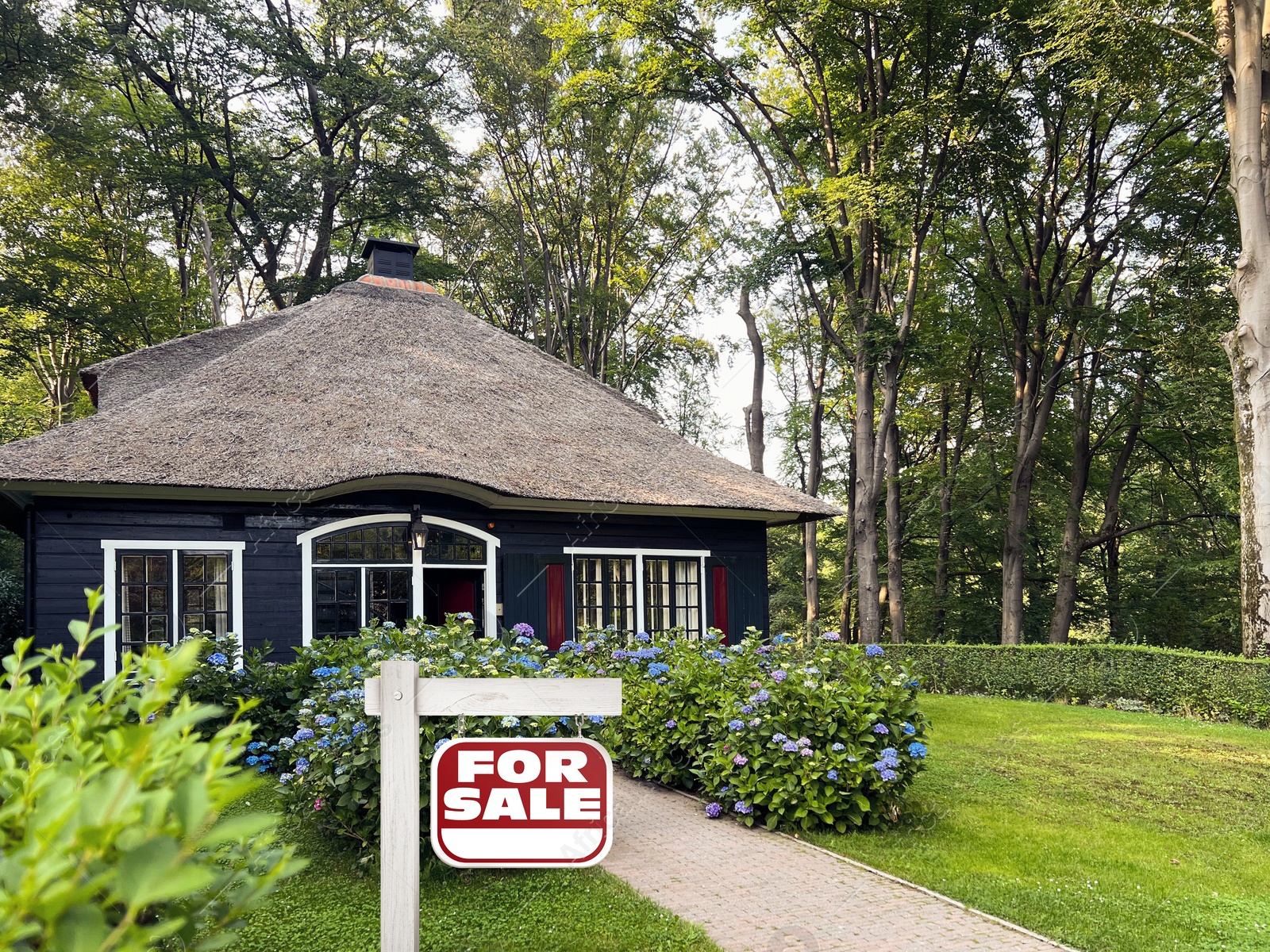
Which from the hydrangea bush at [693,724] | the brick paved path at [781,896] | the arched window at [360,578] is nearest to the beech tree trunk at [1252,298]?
the hydrangea bush at [693,724]

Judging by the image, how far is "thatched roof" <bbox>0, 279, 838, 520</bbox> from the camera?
33.6 feet

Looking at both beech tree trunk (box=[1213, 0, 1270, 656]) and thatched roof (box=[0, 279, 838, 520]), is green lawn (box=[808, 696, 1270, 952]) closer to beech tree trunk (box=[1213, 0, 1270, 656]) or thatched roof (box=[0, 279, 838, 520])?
beech tree trunk (box=[1213, 0, 1270, 656])

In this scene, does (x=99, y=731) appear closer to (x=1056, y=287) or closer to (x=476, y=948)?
(x=476, y=948)

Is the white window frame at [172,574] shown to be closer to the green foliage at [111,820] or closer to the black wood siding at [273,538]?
the black wood siding at [273,538]

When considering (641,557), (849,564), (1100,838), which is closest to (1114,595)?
(849,564)

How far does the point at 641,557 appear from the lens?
1302 cm

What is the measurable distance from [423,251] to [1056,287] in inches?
607

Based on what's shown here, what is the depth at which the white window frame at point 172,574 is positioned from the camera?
9914 millimetres

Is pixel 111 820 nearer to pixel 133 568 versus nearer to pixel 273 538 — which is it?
pixel 273 538

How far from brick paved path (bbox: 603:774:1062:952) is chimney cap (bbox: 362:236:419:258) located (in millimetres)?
14088

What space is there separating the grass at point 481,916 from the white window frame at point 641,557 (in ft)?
23.7

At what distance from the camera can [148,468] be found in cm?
990

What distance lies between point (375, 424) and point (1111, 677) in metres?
11.8

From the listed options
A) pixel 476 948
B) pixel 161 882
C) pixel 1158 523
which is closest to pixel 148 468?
pixel 476 948
